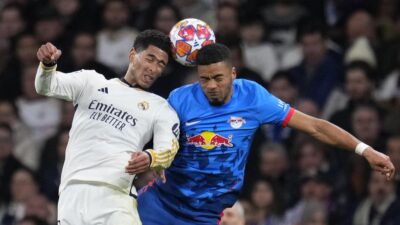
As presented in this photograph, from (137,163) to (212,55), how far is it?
112 centimetres

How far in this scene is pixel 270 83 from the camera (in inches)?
484

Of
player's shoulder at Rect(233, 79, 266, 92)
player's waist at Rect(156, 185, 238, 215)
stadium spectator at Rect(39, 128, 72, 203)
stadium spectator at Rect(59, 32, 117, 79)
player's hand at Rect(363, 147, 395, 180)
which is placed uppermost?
player's shoulder at Rect(233, 79, 266, 92)

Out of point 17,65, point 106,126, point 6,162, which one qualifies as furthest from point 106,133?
point 17,65

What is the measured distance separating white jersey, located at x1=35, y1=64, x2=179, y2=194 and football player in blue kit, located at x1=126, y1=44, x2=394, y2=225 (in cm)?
34

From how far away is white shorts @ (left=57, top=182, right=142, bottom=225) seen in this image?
24.5 feet

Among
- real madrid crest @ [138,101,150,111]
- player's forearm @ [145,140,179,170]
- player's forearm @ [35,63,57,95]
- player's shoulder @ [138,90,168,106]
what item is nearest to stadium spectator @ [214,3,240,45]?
player's shoulder @ [138,90,168,106]

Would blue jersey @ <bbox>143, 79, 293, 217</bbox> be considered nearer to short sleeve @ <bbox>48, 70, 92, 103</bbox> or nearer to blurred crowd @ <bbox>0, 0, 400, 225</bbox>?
short sleeve @ <bbox>48, 70, 92, 103</bbox>

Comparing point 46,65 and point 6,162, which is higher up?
point 46,65

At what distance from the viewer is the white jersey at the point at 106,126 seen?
24.8 ft

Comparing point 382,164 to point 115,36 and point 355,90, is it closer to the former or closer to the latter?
point 355,90

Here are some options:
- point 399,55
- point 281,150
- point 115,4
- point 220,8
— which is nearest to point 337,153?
point 281,150

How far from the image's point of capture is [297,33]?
12.9 meters

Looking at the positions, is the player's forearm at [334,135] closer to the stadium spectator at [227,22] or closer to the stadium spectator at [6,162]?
the stadium spectator at [227,22]

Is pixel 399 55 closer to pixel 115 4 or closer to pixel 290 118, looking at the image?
pixel 115 4
